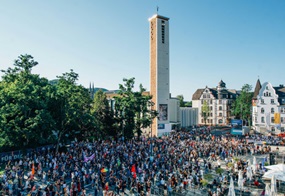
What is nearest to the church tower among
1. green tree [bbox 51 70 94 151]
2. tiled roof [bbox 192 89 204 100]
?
green tree [bbox 51 70 94 151]

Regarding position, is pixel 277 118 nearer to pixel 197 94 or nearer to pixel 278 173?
pixel 197 94

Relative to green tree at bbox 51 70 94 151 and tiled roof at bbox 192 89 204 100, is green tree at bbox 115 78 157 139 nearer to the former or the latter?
green tree at bbox 51 70 94 151

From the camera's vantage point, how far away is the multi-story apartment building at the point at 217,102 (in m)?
81.4

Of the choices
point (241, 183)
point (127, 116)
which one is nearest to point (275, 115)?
point (127, 116)

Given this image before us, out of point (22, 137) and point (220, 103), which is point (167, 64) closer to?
point (220, 103)

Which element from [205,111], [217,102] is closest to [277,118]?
[217,102]

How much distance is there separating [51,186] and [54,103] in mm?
15642

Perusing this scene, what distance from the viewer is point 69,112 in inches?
1201

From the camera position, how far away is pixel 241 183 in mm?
19562

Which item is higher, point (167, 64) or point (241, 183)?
point (167, 64)

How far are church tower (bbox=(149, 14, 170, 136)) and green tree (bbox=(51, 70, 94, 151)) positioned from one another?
74.6 ft

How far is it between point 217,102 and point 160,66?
111ft

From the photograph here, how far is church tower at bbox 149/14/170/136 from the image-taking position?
188 feet

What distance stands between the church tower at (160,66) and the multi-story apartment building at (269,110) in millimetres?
24049
